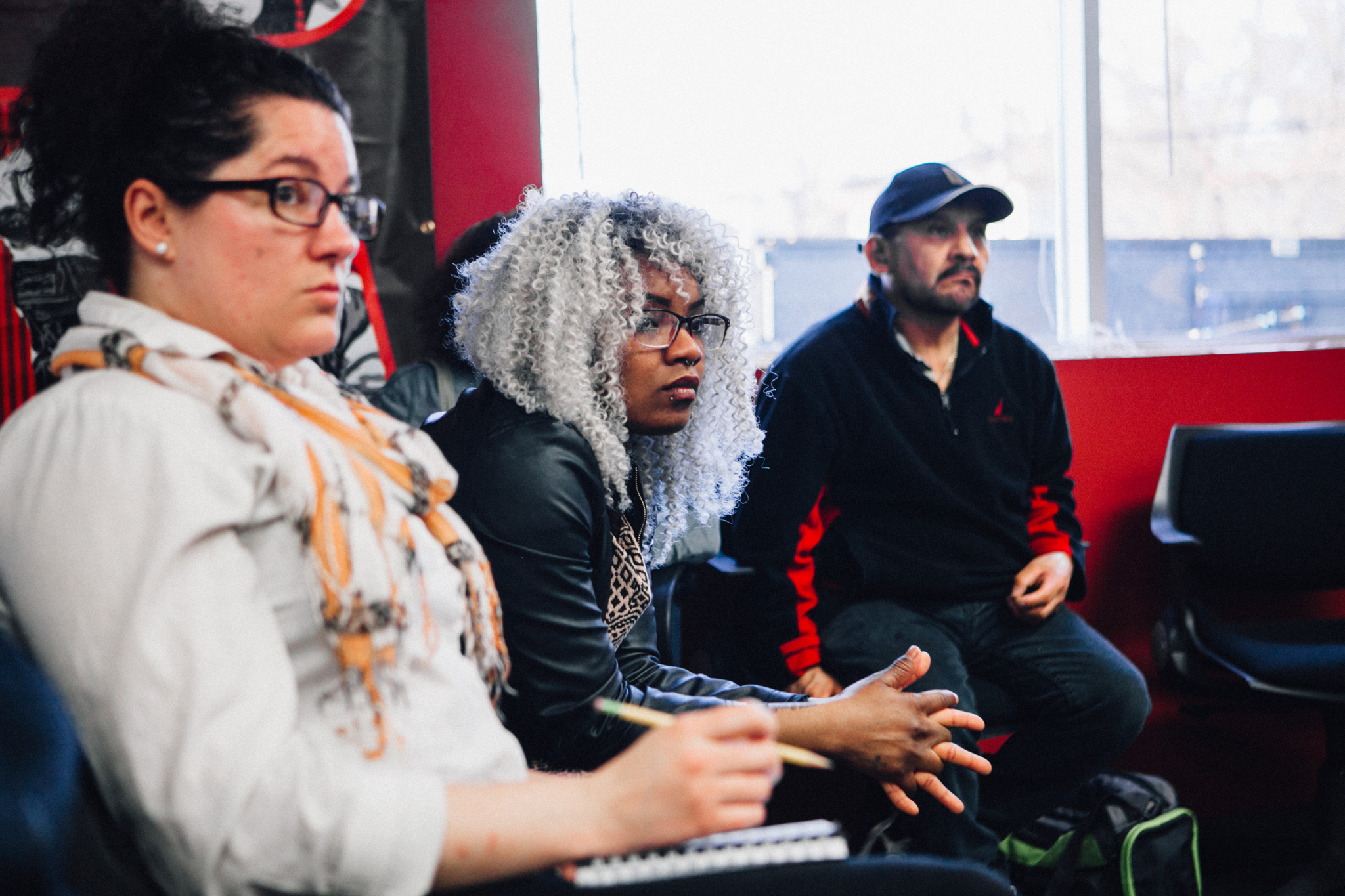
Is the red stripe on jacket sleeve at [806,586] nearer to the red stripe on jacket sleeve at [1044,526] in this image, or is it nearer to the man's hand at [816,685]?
the man's hand at [816,685]

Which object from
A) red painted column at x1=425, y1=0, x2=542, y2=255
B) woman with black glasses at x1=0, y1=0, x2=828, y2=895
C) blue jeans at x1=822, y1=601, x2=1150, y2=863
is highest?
red painted column at x1=425, y1=0, x2=542, y2=255

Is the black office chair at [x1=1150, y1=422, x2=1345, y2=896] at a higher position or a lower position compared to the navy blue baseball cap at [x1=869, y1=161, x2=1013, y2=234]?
lower

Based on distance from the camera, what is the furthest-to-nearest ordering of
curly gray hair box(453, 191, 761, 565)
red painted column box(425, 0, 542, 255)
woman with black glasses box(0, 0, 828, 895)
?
red painted column box(425, 0, 542, 255), curly gray hair box(453, 191, 761, 565), woman with black glasses box(0, 0, 828, 895)

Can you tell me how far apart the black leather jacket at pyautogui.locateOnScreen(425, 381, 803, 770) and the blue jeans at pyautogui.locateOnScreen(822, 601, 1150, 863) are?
2.65 ft

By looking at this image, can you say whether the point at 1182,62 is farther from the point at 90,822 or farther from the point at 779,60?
the point at 90,822

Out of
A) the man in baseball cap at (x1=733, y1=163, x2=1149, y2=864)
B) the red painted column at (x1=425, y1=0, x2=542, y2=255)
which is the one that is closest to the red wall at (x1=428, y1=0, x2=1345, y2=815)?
the man in baseball cap at (x1=733, y1=163, x2=1149, y2=864)

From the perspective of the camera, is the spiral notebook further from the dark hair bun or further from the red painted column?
the red painted column

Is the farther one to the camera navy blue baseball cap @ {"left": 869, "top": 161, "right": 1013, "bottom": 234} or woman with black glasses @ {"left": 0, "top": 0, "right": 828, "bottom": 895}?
navy blue baseball cap @ {"left": 869, "top": 161, "right": 1013, "bottom": 234}

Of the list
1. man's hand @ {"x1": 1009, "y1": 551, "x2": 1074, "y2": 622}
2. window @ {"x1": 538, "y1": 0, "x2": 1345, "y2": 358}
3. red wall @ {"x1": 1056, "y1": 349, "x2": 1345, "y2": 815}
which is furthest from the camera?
red wall @ {"x1": 1056, "y1": 349, "x2": 1345, "y2": 815}

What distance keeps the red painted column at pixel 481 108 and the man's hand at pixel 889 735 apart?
1.50m

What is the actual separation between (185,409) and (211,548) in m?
0.13

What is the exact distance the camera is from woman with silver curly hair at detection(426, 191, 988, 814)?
1187 mm

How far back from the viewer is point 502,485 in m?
1.21

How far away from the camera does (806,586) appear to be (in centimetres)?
211
